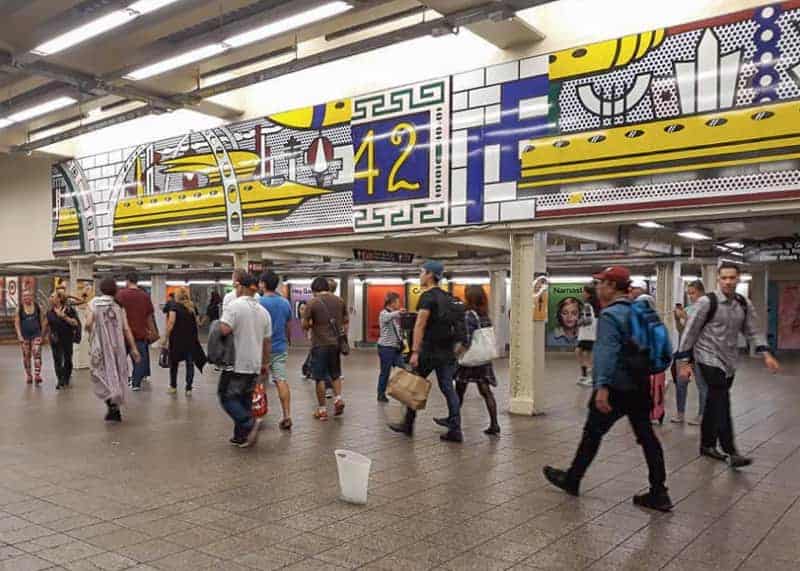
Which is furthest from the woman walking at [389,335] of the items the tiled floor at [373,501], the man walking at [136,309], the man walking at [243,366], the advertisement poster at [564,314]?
the advertisement poster at [564,314]

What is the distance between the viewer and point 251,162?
36.9 ft

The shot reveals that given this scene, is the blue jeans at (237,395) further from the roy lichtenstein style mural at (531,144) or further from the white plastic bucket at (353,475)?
the roy lichtenstein style mural at (531,144)

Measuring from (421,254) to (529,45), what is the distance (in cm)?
662

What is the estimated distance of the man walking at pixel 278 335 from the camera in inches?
281

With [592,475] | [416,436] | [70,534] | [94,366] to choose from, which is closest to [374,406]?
[416,436]

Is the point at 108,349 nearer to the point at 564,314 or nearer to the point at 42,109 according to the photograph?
the point at 42,109

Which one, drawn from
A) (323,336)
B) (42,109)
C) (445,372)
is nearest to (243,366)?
(323,336)

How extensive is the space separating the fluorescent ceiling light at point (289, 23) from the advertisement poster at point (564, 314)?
12.5m

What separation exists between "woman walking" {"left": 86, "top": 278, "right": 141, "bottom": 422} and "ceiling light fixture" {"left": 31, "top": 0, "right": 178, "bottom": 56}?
8.69 ft

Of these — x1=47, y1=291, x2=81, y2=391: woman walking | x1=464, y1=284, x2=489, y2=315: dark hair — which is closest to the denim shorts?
x1=464, y1=284, x2=489, y2=315: dark hair

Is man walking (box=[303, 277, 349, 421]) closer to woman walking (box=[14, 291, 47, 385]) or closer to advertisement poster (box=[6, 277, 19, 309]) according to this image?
woman walking (box=[14, 291, 47, 385])

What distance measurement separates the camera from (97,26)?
7.25 metres

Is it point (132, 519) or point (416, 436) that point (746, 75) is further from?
point (132, 519)

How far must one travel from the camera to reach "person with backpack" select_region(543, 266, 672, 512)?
4410 mm
